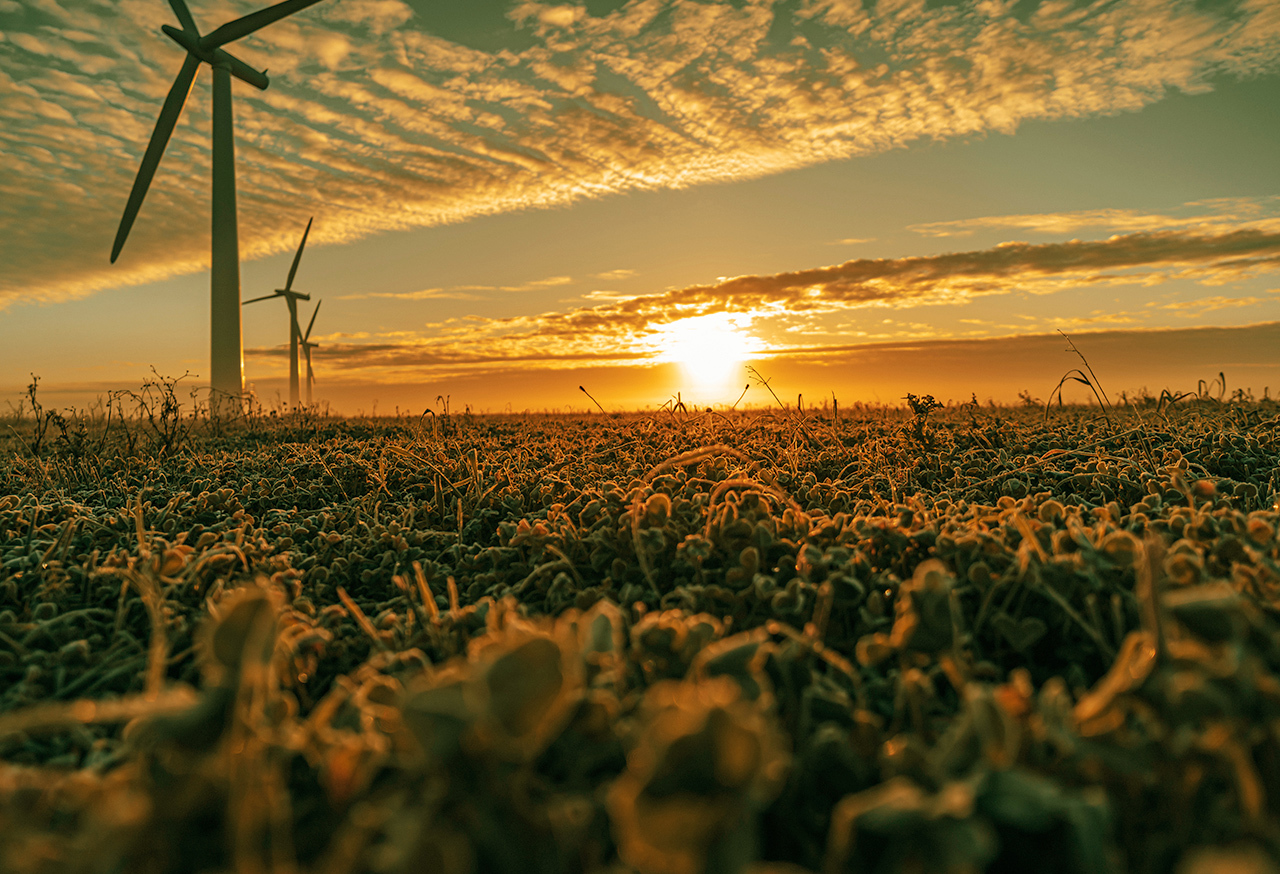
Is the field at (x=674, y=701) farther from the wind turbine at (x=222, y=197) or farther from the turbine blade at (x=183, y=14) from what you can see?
the turbine blade at (x=183, y=14)

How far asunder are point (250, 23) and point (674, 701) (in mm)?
28874

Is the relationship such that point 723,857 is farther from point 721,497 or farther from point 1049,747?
point 721,497

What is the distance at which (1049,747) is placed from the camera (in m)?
1.33

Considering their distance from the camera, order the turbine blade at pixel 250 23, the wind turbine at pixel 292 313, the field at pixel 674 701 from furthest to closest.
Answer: the wind turbine at pixel 292 313, the turbine blade at pixel 250 23, the field at pixel 674 701

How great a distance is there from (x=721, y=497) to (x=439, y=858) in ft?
9.78

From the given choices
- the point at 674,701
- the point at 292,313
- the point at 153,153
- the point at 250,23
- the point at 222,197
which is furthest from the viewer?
the point at 292,313

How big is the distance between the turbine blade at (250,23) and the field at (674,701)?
24111 mm

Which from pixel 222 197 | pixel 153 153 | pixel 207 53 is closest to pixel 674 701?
pixel 153 153

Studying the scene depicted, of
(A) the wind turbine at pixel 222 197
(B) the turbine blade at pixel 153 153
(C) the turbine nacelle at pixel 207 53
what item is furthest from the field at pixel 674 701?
(C) the turbine nacelle at pixel 207 53

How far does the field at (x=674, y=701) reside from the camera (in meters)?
0.99

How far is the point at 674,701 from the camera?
101cm

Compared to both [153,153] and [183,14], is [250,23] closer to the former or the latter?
[183,14]

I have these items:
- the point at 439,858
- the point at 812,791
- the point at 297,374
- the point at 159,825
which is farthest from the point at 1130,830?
the point at 297,374

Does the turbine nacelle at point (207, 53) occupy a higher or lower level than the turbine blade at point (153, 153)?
higher
